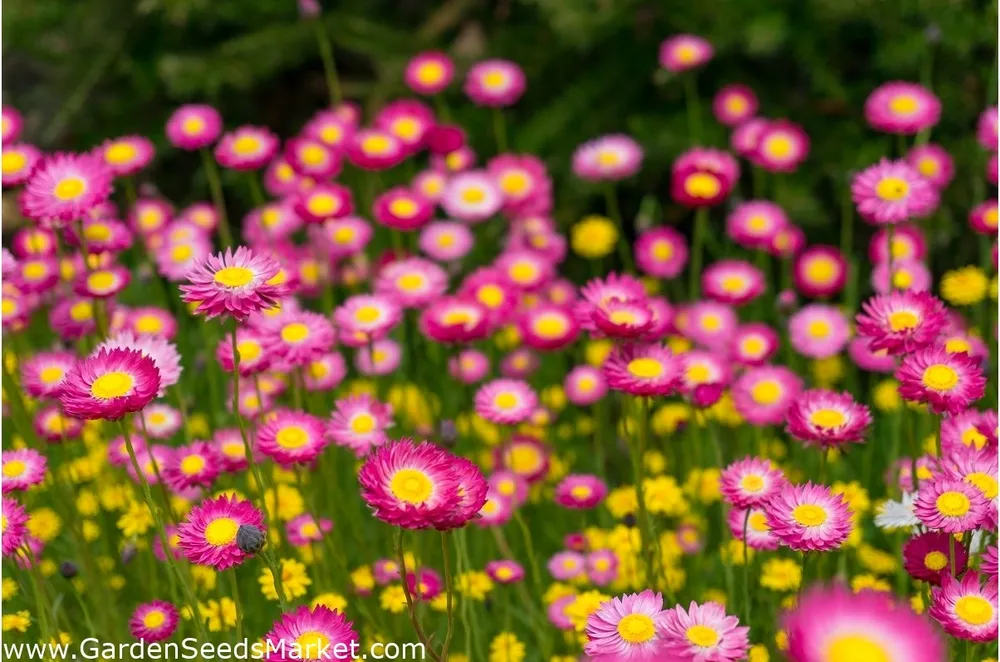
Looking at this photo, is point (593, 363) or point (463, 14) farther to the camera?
point (463, 14)

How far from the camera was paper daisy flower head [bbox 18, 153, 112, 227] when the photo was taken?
1.57 m

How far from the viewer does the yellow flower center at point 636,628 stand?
95cm

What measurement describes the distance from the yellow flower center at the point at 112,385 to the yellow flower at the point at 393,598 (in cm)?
55

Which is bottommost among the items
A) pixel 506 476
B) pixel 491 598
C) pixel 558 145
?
pixel 491 598

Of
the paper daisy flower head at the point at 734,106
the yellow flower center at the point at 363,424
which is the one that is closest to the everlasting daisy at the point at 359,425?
the yellow flower center at the point at 363,424

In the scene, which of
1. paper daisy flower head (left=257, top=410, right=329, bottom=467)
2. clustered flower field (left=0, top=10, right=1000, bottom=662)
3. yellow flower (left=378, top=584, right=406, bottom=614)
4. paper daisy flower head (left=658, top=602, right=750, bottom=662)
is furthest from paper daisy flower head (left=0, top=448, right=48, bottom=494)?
paper daisy flower head (left=658, top=602, right=750, bottom=662)

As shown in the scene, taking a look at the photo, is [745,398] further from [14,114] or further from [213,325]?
[14,114]

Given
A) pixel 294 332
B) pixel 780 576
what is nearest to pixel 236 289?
pixel 294 332

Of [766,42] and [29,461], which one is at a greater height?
[766,42]

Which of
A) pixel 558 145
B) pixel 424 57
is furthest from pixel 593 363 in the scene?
pixel 424 57

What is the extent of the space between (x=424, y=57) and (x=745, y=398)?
1.26 metres

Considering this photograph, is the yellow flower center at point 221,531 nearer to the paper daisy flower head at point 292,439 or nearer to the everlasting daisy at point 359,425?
the paper daisy flower head at point 292,439

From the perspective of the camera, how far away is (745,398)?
5.88 feet

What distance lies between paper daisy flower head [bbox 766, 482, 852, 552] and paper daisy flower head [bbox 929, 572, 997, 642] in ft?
0.36
